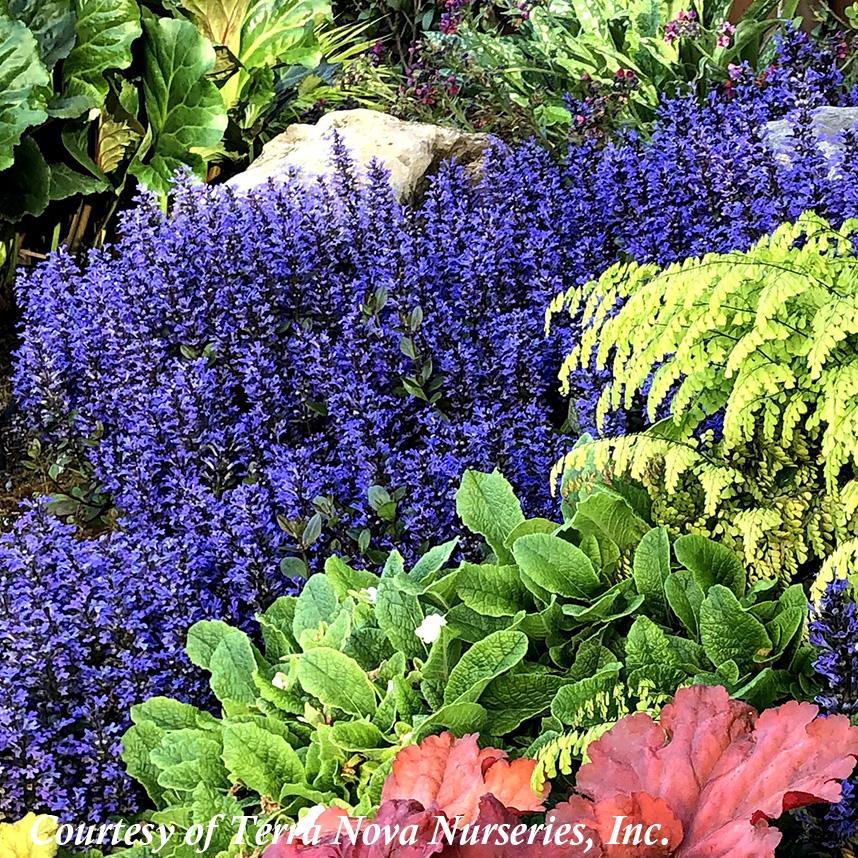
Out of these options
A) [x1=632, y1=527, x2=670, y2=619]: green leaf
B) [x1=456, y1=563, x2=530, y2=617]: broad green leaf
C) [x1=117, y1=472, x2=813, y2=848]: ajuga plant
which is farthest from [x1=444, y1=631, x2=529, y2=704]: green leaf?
[x1=632, y1=527, x2=670, y2=619]: green leaf

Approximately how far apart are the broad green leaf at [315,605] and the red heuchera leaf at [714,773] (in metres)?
0.90

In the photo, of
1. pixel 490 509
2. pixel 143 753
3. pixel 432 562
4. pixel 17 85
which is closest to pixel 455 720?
pixel 432 562

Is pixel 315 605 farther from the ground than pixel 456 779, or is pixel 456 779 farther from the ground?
pixel 456 779

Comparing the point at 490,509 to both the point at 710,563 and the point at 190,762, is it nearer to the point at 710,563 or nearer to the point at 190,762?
the point at 710,563

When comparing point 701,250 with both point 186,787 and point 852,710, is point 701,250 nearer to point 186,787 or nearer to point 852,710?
point 852,710

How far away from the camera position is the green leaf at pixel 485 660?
1.96 metres

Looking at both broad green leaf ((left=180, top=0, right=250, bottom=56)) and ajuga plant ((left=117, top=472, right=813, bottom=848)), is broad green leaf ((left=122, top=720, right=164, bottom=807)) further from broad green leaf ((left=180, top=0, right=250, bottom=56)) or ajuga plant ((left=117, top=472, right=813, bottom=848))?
broad green leaf ((left=180, top=0, right=250, bottom=56))

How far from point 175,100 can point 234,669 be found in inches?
143

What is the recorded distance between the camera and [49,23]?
4.90m

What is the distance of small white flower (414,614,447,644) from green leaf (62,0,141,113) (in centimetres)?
365

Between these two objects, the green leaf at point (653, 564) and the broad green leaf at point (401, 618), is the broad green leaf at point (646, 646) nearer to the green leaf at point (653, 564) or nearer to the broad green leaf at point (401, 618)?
the green leaf at point (653, 564)

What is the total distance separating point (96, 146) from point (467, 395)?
325 centimetres

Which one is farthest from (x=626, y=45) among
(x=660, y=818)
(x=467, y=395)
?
(x=660, y=818)

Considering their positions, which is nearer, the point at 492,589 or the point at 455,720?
the point at 455,720
